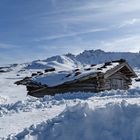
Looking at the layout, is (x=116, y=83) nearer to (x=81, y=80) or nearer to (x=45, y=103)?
(x=81, y=80)

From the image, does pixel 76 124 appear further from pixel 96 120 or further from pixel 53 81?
pixel 53 81

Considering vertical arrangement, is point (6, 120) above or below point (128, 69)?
below

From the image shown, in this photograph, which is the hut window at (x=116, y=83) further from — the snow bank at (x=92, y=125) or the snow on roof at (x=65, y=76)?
the snow bank at (x=92, y=125)

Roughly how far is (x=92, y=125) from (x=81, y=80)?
15.8m

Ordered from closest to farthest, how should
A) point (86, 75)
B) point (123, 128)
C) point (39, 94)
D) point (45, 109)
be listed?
point (123, 128), point (45, 109), point (86, 75), point (39, 94)

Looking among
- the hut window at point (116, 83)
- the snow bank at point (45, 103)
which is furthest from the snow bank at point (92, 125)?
the hut window at point (116, 83)

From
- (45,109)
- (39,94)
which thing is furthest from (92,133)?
(39,94)

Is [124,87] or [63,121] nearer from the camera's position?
[63,121]

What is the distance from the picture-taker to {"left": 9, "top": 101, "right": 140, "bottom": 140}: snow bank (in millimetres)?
8578

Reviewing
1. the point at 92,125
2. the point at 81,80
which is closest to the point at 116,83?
the point at 81,80

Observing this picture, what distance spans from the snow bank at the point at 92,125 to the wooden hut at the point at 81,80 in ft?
49.1

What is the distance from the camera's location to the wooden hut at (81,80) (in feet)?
81.3

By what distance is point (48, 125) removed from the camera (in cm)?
927

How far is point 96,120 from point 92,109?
0.37 m
